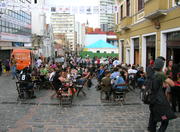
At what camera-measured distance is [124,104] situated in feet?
27.0

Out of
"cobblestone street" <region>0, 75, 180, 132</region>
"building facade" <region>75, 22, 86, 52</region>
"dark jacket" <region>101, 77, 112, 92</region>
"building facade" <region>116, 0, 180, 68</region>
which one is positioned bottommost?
"cobblestone street" <region>0, 75, 180, 132</region>

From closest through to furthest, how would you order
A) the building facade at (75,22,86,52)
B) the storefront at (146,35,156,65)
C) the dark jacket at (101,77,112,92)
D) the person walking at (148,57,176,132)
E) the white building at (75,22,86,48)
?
1. the person walking at (148,57,176,132)
2. the dark jacket at (101,77,112,92)
3. the storefront at (146,35,156,65)
4. the building facade at (75,22,86,52)
5. the white building at (75,22,86,48)

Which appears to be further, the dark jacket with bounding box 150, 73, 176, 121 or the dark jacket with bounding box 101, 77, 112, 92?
the dark jacket with bounding box 101, 77, 112, 92

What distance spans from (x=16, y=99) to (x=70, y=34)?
128m

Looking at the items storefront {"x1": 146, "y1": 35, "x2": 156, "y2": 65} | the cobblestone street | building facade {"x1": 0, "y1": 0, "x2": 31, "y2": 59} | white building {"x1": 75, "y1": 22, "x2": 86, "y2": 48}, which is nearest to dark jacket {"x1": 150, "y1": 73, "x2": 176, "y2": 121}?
the cobblestone street

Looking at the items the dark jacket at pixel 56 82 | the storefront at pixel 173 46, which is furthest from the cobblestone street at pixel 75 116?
the storefront at pixel 173 46

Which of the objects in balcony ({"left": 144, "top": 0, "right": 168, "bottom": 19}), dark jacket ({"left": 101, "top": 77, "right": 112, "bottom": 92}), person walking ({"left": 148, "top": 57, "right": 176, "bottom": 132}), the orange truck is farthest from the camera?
the orange truck

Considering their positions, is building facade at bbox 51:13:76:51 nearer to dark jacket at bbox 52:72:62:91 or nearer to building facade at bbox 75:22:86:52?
building facade at bbox 75:22:86:52

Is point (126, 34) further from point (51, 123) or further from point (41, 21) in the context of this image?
point (41, 21)

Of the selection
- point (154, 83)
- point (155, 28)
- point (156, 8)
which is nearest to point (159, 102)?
point (154, 83)

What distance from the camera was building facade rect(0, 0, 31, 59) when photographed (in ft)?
82.8

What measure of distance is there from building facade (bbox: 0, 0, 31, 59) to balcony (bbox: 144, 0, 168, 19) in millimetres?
14218

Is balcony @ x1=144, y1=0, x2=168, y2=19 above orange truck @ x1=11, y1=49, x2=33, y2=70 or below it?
above

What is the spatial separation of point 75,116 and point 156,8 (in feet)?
22.1
